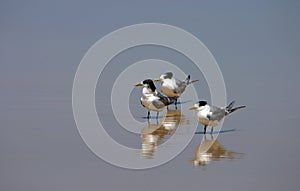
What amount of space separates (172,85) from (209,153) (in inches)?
52.1

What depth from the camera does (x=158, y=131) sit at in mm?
4293

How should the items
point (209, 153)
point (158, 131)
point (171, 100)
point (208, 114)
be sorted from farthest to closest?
1. point (171, 100)
2. point (158, 131)
3. point (208, 114)
4. point (209, 153)

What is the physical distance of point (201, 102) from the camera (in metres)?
4.11

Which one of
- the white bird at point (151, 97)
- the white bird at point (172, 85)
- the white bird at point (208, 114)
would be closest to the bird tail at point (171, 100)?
the white bird at point (172, 85)

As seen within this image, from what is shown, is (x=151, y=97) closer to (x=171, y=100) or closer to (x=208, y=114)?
(x=171, y=100)

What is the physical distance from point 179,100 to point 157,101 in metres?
0.49

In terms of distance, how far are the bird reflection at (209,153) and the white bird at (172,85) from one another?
1.05 meters

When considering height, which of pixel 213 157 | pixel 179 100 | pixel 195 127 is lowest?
pixel 213 157

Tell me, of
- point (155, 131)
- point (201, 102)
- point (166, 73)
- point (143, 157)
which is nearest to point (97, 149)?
point (143, 157)

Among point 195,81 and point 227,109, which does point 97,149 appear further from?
point 195,81

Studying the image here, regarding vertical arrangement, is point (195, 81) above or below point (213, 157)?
above

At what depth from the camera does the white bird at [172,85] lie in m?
4.96

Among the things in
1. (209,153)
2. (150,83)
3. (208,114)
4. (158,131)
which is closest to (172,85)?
(150,83)

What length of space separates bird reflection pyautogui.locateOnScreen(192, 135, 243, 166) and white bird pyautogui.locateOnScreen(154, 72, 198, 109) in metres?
1.05
